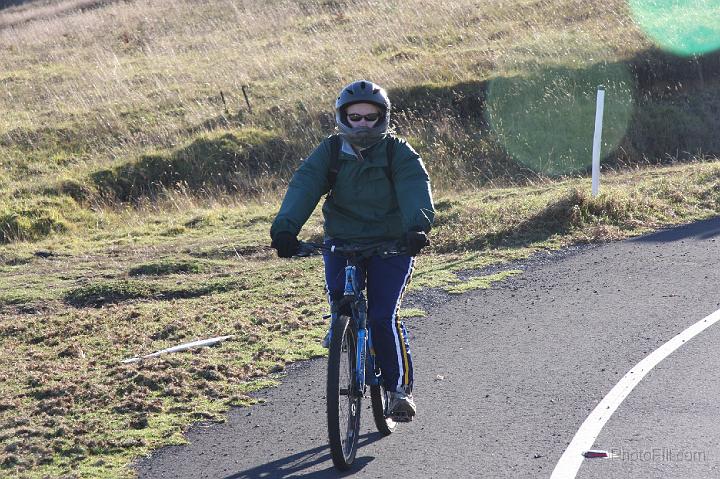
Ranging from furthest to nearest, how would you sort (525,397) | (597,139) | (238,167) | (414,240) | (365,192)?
(238,167), (597,139), (525,397), (365,192), (414,240)

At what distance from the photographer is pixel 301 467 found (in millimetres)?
5559

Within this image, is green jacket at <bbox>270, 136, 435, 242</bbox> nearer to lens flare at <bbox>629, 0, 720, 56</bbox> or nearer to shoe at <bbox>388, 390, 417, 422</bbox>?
shoe at <bbox>388, 390, 417, 422</bbox>

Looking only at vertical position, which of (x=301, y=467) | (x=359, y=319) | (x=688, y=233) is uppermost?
(x=359, y=319)

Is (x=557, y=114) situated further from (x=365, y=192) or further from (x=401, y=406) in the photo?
(x=401, y=406)

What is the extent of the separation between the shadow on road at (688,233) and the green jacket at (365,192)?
20.0 feet

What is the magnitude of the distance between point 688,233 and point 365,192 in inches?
264

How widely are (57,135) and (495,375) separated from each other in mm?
15208

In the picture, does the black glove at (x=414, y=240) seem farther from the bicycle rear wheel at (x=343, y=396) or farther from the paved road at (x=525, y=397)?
the paved road at (x=525, y=397)

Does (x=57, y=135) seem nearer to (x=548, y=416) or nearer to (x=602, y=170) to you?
(x=602, y=170)

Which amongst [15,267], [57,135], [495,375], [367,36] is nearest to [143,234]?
[15,267]

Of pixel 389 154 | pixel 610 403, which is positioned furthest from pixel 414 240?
pixel 610 403

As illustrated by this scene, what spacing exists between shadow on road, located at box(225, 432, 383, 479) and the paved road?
0.01m

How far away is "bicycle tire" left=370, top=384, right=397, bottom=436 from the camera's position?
19.3 feet

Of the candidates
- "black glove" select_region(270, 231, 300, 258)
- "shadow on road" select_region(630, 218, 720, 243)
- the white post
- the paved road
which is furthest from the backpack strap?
the white post
